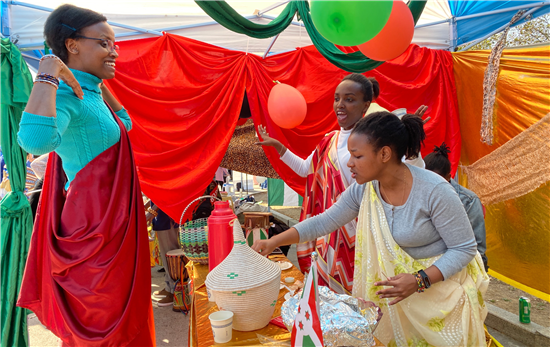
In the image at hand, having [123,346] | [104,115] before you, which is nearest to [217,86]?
[104,115]

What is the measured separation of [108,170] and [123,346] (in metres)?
0.66

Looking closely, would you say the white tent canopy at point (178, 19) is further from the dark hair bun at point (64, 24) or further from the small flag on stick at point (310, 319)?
the small flag on stick at point (310, 319)

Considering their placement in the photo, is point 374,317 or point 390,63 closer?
point 374,317

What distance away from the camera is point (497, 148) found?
3.71 metres

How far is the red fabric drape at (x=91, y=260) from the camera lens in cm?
118

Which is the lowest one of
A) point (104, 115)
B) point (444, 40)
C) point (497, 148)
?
point (497, 148)

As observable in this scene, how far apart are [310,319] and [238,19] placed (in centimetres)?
158

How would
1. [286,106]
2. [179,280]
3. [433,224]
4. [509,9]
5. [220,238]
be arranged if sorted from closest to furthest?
[433,224], [220,238], [286,106], [509,9], [179,280]

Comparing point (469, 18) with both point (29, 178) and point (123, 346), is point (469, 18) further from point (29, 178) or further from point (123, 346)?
point (29, 178)

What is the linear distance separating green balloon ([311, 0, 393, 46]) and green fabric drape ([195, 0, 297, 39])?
489 mm

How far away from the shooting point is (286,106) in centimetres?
278

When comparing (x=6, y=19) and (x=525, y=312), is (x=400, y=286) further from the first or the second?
(x=6, y=19)

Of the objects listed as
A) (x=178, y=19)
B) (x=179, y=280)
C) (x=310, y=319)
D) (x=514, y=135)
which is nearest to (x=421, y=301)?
(x=310, y=319)

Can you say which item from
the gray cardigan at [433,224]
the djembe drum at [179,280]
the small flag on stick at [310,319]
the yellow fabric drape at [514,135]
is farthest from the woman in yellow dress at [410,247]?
the yellow fabric drape at [514,135]
